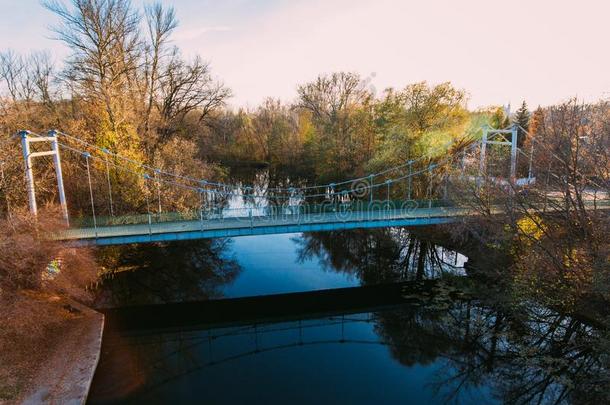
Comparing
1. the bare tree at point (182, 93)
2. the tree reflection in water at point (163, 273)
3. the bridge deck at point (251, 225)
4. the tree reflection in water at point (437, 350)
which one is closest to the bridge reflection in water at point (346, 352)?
the tree reflection in water at point (437, 350)

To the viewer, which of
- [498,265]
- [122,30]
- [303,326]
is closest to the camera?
[303,326]

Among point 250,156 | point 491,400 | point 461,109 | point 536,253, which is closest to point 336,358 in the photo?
point 491,400

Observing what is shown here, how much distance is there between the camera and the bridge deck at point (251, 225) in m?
11.6

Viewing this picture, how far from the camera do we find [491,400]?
28.8 feet

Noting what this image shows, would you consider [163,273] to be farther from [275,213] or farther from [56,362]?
Answer: [56,362]

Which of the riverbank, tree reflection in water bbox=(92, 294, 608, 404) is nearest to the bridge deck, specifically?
the riverbank

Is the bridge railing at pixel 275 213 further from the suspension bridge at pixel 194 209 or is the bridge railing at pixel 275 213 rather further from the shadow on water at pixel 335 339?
the shadow on water at pixel 335 339

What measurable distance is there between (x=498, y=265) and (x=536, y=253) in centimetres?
222

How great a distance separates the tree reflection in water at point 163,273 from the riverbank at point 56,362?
2.16 metres

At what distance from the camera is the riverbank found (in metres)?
7.88

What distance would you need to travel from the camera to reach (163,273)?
15562mm

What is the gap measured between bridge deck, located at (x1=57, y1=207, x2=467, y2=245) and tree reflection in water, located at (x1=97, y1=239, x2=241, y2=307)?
2846mm

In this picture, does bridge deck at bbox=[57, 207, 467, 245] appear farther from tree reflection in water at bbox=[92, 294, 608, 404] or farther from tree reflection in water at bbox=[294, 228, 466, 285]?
tree reflection in water at bbox=[294, 228, 466, 285]

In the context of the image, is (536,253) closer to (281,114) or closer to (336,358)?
(336,358)
